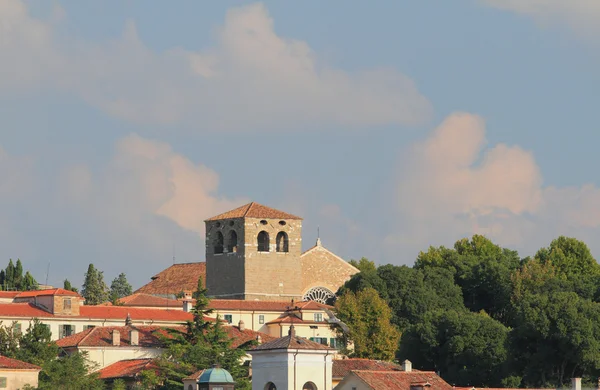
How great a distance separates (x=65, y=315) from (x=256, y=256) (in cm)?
2930

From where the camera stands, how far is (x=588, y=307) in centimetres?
8562

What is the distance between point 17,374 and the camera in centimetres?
7444

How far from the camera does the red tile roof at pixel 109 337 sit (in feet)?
275

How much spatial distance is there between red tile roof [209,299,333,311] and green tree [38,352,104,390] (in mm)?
28375

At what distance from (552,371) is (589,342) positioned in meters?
2.38

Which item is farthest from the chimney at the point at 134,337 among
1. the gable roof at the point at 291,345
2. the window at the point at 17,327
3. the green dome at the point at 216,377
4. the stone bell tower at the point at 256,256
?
the stone bell tower at the point at 256,256

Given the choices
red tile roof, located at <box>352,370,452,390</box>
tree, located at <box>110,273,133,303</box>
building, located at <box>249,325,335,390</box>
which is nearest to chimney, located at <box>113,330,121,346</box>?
red tile roof, located at <box>352,370,452,390</box>

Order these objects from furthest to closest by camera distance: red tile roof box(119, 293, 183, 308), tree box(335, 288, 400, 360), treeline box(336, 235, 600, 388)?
1. red tile roof box(119, 293, 183, 308)
2. tree box(335, 288, 400, 360)
3. treeline box(336, 235, 600, 388)

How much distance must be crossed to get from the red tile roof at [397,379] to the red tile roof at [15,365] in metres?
15.8

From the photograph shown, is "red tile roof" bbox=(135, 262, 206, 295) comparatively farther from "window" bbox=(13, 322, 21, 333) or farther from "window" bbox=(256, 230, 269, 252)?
"window" bbox=(13, 322, 21, 333)

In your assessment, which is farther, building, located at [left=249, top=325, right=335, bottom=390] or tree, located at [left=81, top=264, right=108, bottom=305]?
tree, located at [left=81, top=264, right=108, bottom=305]

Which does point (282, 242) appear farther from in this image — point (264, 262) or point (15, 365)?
point (15, 365)

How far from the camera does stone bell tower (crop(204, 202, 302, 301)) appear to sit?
120125mm

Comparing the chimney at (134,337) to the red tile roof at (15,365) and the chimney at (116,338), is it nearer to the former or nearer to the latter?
the chimney at (116,338)
